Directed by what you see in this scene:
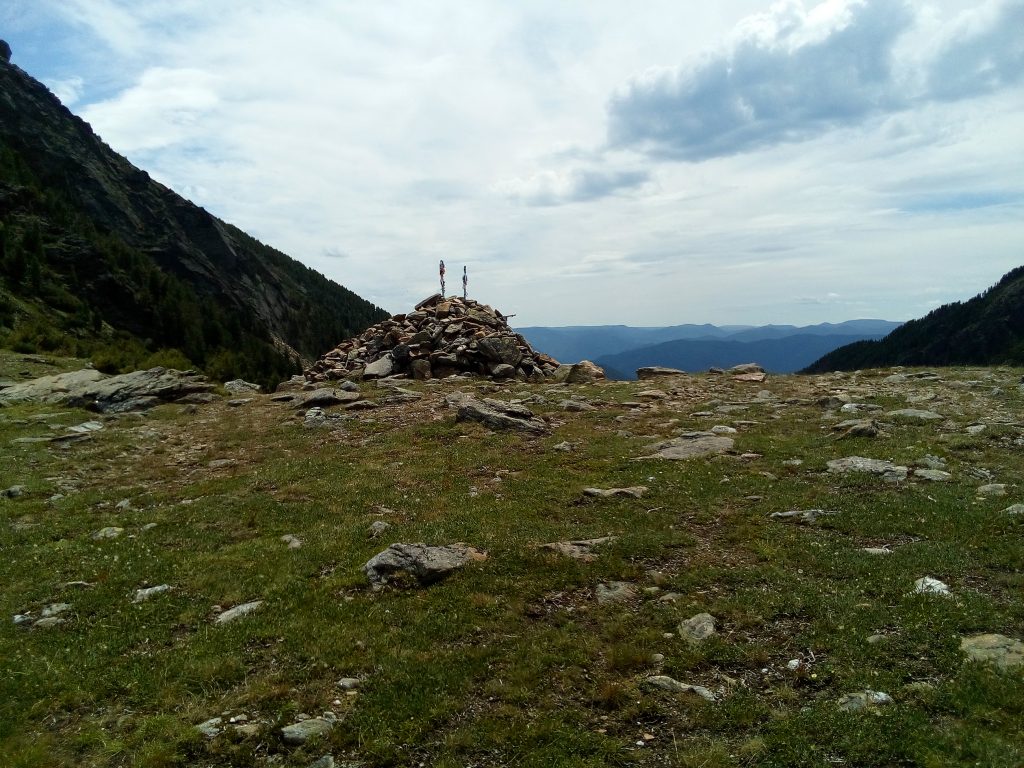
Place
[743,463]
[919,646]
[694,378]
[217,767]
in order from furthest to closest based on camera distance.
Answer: [694,378]
[743,463]
[919,646]
[217,767]

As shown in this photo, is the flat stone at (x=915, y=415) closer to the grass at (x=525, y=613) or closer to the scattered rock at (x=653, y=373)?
the grass at (x=525, y=613)

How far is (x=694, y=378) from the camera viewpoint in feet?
133

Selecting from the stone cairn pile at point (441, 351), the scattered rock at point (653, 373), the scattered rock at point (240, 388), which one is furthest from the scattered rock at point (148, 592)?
the scattered rock at point (653, 373)

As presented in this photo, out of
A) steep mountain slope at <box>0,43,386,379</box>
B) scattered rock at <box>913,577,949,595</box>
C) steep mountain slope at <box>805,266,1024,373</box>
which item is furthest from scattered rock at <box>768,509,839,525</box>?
steep mountain slope at <box>805,266,1024,373</box>

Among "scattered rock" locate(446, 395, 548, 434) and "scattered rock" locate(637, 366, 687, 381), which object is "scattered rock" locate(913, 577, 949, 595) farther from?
Answer: "scattered rock" locate(637, 366, 687, 381)

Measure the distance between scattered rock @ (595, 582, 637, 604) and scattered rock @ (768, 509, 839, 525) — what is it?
5468mm

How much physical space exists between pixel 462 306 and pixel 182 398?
24.4m

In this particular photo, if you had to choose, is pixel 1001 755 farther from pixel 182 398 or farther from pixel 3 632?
pixel 182 398

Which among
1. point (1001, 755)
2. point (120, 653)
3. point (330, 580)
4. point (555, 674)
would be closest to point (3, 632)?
point (120, 653)

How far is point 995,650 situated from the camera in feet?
28.5

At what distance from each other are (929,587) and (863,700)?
4020mm

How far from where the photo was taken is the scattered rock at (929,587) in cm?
1055

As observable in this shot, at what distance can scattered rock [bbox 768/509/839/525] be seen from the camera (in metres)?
14.8

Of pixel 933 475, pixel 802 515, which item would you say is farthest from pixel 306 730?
pixel 933 475
